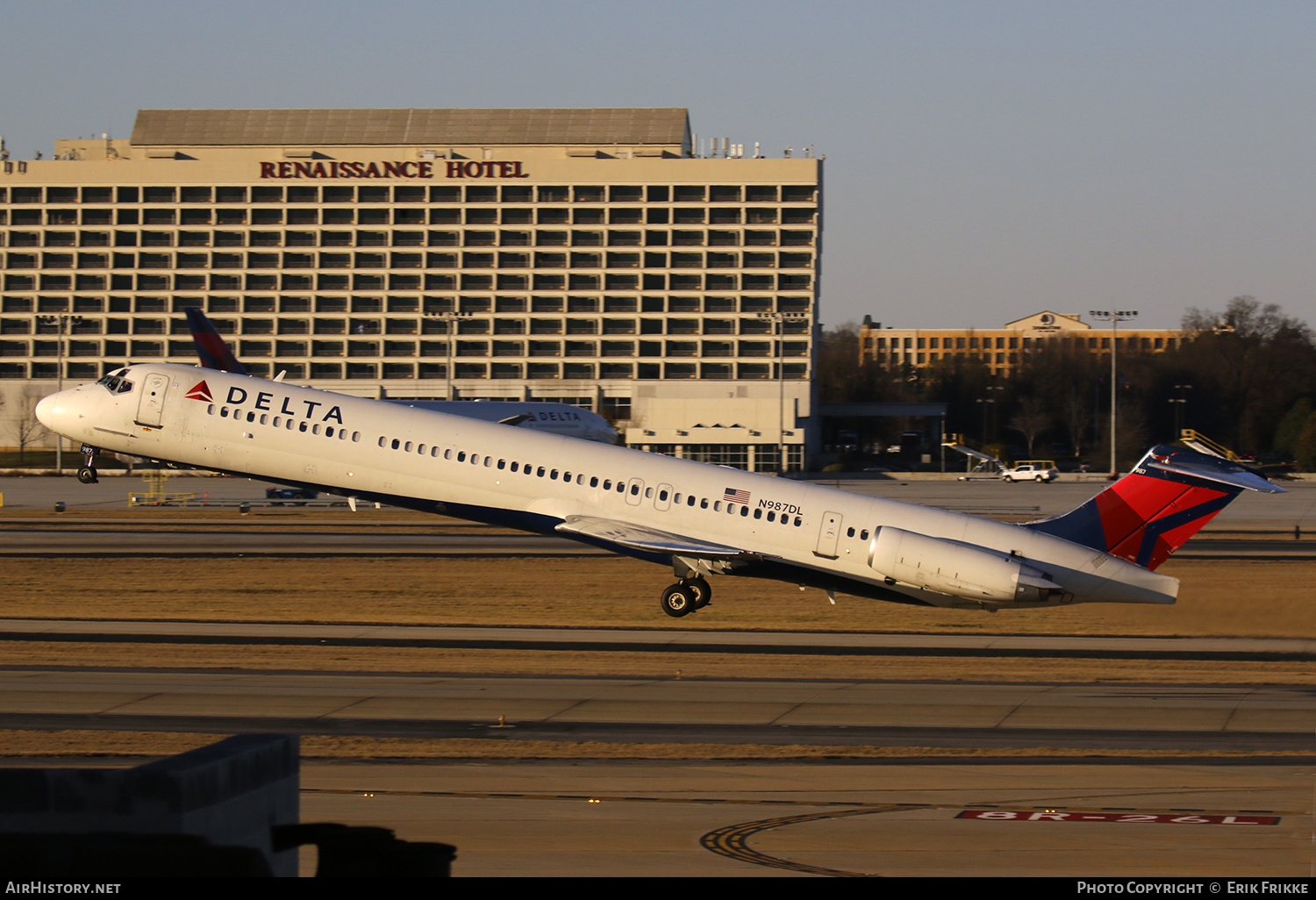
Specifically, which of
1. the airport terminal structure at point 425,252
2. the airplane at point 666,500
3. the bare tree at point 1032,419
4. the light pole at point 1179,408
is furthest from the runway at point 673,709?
the bare tree at point 1032,419

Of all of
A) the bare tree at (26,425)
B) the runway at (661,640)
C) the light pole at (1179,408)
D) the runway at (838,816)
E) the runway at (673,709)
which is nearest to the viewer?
the runway at (838,816)

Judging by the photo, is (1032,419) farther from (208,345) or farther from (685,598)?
(685,598)

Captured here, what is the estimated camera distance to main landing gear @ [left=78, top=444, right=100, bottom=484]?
116 feet

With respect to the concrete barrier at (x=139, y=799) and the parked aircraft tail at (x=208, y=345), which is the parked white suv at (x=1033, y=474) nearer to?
the parked aircraft tail at (x=208, y=345)

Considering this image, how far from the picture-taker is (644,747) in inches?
755

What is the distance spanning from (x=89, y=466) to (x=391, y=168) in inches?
4497

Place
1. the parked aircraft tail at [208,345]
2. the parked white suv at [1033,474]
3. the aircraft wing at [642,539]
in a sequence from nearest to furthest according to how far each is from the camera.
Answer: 1. the aircraft wing at [642,539]
2. the parked aircraft tail at [208,345]
3. the parked white suv at [1033,474]

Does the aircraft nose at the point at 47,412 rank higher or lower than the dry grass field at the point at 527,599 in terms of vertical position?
higher

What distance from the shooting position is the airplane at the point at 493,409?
59469mm

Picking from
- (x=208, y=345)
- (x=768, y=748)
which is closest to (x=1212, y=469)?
(x=768, y=748)

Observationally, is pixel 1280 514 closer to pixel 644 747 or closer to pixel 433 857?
pixel 644 747

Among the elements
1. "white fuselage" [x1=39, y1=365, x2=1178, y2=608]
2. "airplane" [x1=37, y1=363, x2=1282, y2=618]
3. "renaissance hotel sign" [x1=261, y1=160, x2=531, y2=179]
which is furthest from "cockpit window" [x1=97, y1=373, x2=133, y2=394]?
"renaissance hotel sign" [x1=261, y1=160, x2=531, y2=179]

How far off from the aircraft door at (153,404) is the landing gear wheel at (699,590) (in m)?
14.7

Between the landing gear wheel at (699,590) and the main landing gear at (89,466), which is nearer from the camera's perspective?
the landing gear wheel at (699,590)
